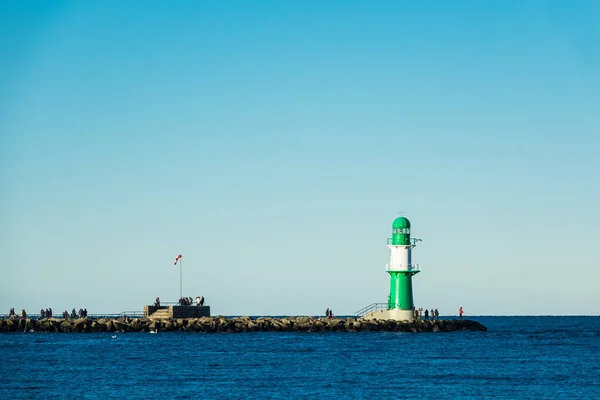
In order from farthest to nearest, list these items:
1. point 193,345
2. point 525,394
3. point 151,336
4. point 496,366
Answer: point 151,336 < point 193,345 < point 496,366 < point 525,394

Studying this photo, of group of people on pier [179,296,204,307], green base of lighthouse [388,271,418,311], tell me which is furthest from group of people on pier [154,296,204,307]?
green base of lighthouse [388,271,418,311]

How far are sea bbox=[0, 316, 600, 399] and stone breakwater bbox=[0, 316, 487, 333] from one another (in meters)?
4.64

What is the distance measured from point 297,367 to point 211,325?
3338 cm

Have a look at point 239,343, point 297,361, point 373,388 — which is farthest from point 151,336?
point 373,388

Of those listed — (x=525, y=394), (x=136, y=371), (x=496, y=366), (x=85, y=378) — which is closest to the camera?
(x=525, y=394)

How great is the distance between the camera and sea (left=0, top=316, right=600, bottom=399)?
45.0 meters

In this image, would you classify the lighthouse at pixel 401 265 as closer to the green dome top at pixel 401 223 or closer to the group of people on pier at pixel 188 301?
the green dome top at pixel 401 223

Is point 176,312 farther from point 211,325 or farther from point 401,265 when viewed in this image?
point 401,265

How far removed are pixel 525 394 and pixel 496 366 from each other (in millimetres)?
12513

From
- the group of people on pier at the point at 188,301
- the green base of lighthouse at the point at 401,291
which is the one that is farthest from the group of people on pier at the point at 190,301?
the green base of lighthouse at the point at 401,291

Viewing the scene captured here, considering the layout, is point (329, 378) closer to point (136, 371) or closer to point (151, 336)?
point (136, 371)

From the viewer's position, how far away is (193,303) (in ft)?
305

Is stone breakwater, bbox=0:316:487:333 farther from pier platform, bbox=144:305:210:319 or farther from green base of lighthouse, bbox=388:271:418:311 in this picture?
green base of lighthouse, bbox=388:271:418:311

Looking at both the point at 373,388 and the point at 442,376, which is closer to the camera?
the point at 373,388
